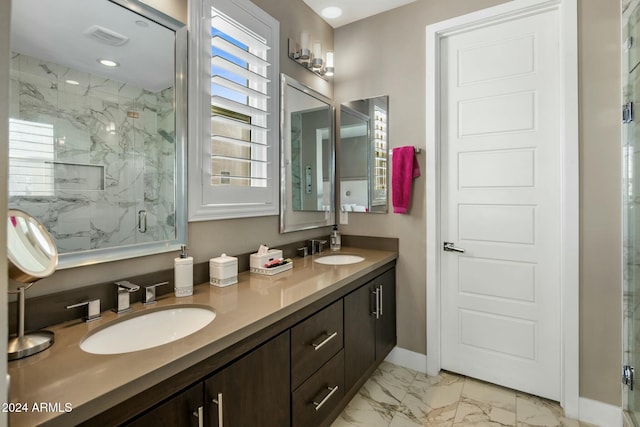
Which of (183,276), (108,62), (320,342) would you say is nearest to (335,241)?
(320,342)

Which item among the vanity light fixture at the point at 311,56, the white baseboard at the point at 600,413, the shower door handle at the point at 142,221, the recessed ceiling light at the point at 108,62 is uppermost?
the vanity light fixture at the point at 311,56

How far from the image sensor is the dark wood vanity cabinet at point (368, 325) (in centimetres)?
179

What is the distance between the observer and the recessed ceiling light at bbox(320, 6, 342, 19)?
2.43 metres

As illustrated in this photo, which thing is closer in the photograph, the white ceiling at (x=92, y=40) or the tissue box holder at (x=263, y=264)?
the white ceiling at (x=92, y=40)

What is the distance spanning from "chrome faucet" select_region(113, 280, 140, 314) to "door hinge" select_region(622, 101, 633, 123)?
2456 mm

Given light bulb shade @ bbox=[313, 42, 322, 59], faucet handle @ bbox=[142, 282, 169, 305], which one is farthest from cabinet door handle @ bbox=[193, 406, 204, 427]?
light bulb shade @ bbox=[313, 42, 322, 59]

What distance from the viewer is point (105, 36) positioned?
1.25m

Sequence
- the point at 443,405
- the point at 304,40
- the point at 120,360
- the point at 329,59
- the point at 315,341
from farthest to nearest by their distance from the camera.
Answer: the point at 329,59, the point at 304,40, the point at 443,405, the point at 315,341, the point at 120,360

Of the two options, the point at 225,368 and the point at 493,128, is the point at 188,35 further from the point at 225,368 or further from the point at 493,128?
the point at 493,128

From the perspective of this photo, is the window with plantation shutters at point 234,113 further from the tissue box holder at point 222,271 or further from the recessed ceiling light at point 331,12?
the recessed ceiling light at point 331,12

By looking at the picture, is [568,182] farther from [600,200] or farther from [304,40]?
[304,40]

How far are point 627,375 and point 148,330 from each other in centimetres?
239

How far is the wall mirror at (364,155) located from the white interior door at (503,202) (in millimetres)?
446

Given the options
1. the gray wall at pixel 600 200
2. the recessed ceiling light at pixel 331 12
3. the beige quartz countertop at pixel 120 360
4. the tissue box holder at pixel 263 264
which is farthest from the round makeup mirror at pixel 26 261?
the gray wall at pixel 600 200
